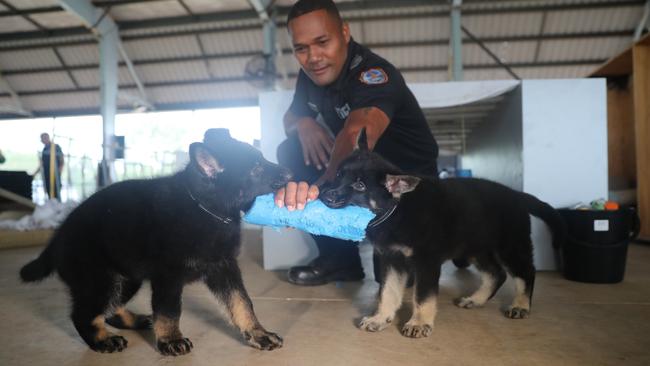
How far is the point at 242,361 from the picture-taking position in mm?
1896

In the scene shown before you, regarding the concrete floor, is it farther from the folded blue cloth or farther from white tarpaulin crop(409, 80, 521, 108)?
white tarpaulin crop(409, 80, 521, 108)

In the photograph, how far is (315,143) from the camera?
3299mm

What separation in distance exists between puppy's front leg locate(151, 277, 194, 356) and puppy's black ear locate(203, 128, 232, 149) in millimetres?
658

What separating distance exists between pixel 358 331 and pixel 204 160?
122 centimetres

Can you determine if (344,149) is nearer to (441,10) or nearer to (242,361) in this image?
(242,361)

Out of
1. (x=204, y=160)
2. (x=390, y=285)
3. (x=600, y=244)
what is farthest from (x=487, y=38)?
(x=204, y=160)

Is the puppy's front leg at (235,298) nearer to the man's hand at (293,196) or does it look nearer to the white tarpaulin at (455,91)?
the man's hand at (293,196)

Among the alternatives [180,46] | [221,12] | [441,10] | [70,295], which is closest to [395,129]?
[70,295]

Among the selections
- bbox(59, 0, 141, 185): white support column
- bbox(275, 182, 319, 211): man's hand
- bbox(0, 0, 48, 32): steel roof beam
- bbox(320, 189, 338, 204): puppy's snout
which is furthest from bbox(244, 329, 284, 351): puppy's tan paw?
bbox(0, 0, 48, 32): steel roof beam

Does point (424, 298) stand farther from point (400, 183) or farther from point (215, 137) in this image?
point (215, 137)

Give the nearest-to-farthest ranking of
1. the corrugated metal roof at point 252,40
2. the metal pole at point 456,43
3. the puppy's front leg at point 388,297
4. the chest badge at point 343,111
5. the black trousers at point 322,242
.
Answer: the puppy's front leg at point 388,297
the chest badge at point 343,111
the black trousers at point 322,242
the metal pole at point 456,43
the corrugated metal roof at point 252,40

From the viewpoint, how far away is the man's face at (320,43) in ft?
9.84

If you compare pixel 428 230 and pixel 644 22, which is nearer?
pixel 428 230

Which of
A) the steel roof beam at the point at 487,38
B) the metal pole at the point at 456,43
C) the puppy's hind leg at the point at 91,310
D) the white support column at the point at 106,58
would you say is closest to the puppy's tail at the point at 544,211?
the puppy's hind leg at the point at 91,310
